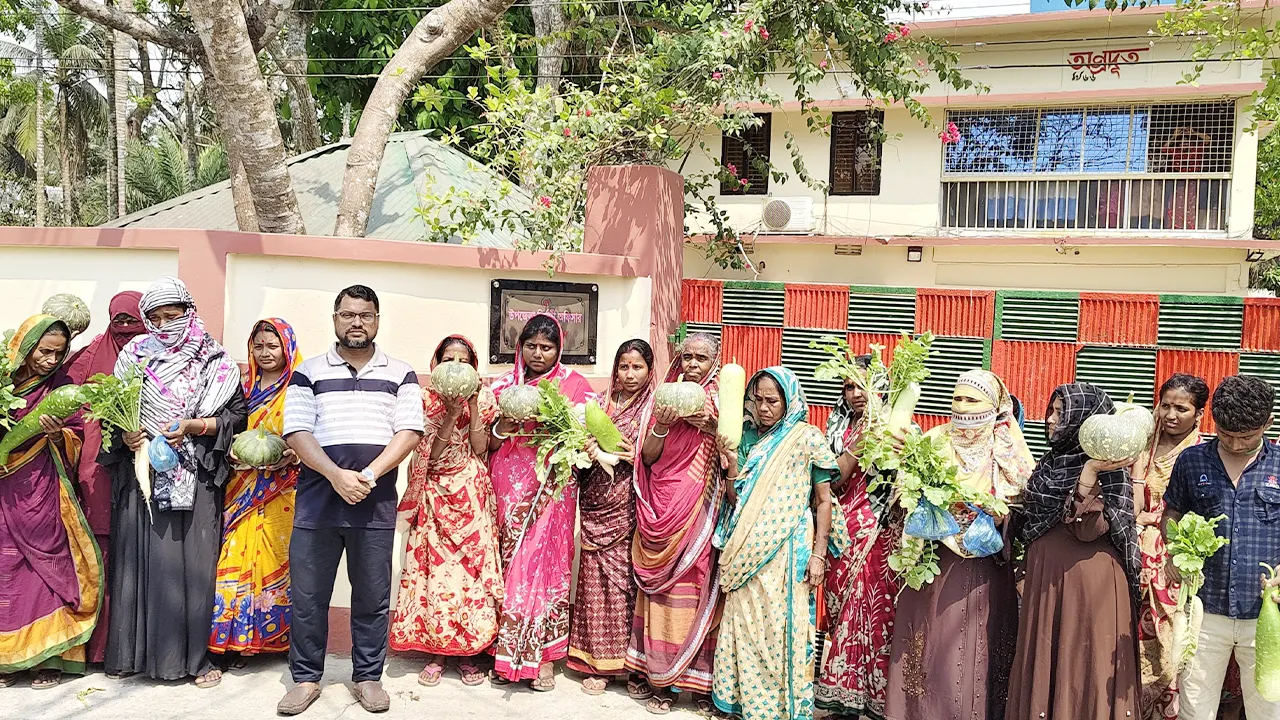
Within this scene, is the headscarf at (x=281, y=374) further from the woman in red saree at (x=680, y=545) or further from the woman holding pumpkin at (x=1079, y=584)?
the woman holding pumpkin at (x=1079, y=584)

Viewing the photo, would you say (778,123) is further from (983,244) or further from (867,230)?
(983,244)

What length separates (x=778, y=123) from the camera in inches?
591

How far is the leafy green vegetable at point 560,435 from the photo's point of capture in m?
4.24

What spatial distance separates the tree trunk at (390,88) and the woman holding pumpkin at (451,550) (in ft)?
8.84

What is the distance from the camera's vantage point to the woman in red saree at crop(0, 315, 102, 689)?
4273 millimetres

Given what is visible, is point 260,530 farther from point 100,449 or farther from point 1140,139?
point 1140,139

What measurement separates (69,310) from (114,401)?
2.64ft

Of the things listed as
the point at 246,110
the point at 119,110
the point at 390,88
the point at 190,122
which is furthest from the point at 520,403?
the point at 190,122

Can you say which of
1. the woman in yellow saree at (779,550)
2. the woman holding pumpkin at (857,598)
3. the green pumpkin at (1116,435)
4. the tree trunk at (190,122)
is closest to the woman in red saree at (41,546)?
the woman in yellow saree at (779,550)

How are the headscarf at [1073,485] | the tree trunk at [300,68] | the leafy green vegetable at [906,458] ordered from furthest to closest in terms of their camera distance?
1. the tree trunk at [300,68]
2. the leafy green vegetable at [906,458]
3. the headscarf at [1073,485]

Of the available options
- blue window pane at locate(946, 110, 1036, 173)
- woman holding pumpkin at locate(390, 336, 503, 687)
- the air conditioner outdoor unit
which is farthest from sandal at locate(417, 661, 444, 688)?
blue window pane at locate(946, 110, 1036, 173)

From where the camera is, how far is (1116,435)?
328 cm

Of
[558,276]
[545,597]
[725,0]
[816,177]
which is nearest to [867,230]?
[816,177]

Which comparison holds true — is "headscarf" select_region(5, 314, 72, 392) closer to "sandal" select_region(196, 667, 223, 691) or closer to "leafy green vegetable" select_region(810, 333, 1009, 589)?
"sandal" select_region(196, 667, 223, 691)
